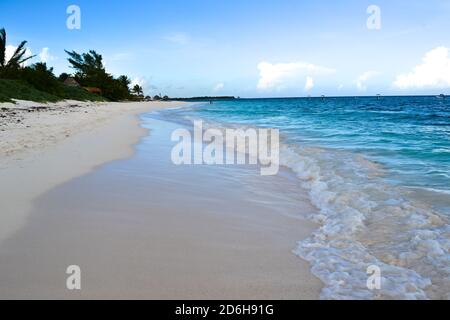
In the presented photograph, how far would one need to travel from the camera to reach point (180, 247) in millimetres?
3400

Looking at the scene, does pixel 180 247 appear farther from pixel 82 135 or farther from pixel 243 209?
pixel 82 135

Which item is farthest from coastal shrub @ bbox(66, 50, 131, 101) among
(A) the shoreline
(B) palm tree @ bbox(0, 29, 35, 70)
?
(A) the shoreline

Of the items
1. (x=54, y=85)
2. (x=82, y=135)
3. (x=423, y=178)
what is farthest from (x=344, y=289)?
(x=54, y=85)

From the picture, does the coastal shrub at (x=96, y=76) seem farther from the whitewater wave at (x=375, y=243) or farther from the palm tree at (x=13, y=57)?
the whitewater wave at (x=375, y=243)

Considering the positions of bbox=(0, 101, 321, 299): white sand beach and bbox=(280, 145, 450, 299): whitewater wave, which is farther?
bbox=(280, 145, 450, 299): whitewater wave

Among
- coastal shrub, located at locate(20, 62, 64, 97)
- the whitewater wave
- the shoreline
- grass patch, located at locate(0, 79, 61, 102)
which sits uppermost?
coastal shrub, located at locate(20, 62, 64, 97)

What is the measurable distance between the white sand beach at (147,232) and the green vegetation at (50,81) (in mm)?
21322

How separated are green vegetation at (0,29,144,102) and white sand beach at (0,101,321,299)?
21.3m

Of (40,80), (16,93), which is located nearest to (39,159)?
(16,93)

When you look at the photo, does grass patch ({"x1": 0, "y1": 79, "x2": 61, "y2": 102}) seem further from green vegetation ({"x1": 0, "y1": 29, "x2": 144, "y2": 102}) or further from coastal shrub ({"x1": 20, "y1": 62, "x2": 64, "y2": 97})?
coastal shrub ({"x1": 20, "y1": 62, "x2": 64, "y2": 97})

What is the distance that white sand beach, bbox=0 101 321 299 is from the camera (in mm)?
2715

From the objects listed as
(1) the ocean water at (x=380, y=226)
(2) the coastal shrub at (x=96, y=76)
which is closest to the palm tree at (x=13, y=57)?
(2) the coastal shrub at (x=96, y=76)
